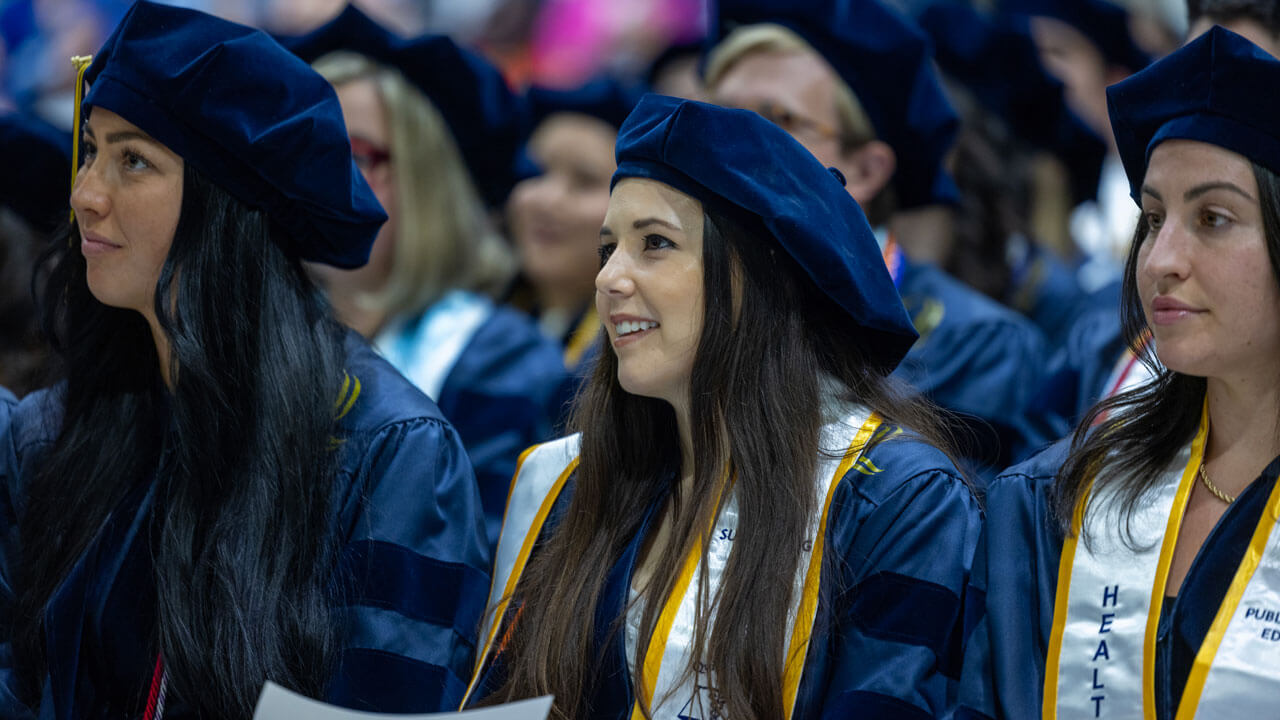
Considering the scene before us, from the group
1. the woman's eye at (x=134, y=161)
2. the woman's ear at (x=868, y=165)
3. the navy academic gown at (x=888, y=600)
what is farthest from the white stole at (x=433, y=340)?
the navy academic gown at (x=888, y=600)

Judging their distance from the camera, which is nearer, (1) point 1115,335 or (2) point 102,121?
(2) point 102,121

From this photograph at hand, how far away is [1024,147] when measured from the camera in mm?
6250

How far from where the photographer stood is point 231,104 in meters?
3.10

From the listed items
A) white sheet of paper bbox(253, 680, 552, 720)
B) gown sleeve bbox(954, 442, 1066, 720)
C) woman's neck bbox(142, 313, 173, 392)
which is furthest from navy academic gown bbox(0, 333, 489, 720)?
gown sleeve bbox(954, 442, 1066, 720)

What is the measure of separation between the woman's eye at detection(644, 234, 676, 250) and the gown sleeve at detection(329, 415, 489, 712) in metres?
0.71

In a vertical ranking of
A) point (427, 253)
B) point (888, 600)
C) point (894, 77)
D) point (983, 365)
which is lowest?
point (888, 600)

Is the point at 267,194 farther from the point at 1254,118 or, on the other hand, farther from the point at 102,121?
the point at 1254,118

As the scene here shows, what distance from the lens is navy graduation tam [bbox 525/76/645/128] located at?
6.21 m

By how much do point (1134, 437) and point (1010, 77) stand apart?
370 centimetres

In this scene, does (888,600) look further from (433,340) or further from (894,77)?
(433,340)

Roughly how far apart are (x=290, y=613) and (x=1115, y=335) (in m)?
2.70

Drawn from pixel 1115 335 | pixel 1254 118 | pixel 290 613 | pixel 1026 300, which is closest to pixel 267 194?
pixel 290 613

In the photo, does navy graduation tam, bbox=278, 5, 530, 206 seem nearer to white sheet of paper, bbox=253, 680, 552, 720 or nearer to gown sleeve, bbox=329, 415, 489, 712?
gown sleeve, bbox=329, 415, 489, 712

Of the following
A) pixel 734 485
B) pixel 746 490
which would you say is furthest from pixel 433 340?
pixel 746 490
